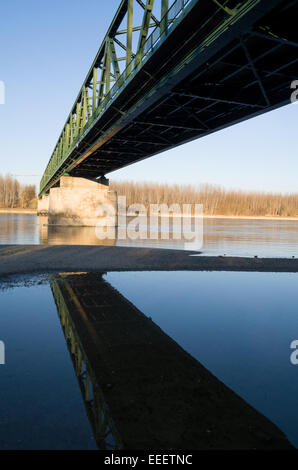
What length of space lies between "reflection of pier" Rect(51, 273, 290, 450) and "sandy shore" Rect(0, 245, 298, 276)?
6.68 m

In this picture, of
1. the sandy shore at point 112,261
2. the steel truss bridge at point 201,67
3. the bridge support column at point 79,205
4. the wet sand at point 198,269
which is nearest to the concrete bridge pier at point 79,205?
the bridge support column at point 79,205

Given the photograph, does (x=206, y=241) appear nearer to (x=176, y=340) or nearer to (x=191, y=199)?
(x=176, y=340)

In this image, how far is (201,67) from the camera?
11.9m

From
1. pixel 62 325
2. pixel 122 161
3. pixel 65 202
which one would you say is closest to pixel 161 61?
pixel 62 325

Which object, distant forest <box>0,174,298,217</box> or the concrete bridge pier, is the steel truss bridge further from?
distant forest <box>0,174,298,217</box>

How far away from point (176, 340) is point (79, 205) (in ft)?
121

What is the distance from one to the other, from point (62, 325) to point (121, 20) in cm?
2166

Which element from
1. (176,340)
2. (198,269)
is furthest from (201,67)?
(176,340)

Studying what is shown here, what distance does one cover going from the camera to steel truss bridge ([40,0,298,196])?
29.2 feet

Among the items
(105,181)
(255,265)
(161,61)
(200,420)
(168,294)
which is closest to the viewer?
(200,420)

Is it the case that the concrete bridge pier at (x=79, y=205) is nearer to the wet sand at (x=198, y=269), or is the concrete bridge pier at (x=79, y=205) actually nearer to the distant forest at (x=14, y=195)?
the wet sand at (x=198, y=269)

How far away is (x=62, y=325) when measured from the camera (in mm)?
6148

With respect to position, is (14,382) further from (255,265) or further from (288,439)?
(255,265)

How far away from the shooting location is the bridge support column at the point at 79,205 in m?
40.6
